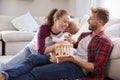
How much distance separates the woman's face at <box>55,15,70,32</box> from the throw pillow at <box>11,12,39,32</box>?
2246mm

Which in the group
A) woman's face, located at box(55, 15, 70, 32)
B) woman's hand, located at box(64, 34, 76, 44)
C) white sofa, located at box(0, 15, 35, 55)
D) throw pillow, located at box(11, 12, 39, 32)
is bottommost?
white sofa, located at box(0, 15, 35, 55)

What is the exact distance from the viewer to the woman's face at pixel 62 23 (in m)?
2.17

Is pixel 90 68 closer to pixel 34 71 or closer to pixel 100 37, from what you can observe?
pixel 100 37

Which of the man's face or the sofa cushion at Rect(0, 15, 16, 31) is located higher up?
the man's face

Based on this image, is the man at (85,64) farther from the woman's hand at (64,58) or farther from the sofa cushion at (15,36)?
the sofa cushion at (15,36)

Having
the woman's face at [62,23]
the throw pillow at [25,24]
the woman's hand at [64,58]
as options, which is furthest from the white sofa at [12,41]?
the woman's hand at [64,58]

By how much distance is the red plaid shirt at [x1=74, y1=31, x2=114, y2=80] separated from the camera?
188cm

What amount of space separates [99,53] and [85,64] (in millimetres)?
147

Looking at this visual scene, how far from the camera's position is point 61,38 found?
2.22 m

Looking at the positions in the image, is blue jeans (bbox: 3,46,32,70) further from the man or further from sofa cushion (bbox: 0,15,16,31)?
sofa cushion (bbox: 0,15,16,31)

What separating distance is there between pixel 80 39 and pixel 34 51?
0.49 meters

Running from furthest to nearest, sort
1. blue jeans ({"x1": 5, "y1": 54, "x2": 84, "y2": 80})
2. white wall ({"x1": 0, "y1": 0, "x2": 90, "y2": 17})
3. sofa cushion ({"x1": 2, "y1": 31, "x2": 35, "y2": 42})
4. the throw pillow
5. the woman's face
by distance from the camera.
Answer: white wall ({"x1": 0, "y1": 0, "x2": 90, "y2": 17}) → the throw pillow → sofa cushion ({"x1": 2, "y1": 31, "x2": 35, "y2": 42}) → the woman's face → blue jeans ({"x1": 5, "y1": 54, "x2": 84, "y2": 80})

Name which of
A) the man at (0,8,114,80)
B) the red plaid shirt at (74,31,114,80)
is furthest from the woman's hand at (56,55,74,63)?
the red plaid shirt at (74,31,114,80)

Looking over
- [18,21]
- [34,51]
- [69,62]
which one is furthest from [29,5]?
[69,62]
